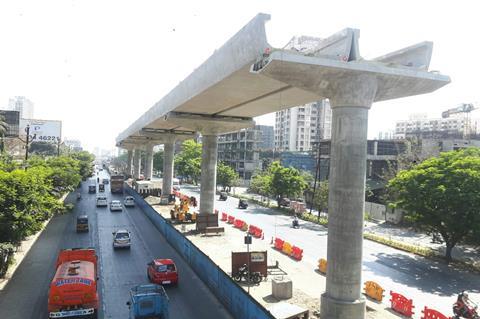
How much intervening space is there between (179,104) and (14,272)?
16.6 meters

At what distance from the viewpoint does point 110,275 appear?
24094mm

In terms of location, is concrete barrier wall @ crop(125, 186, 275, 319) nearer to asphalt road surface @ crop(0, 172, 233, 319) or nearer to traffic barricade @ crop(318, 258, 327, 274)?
asphalt road surface @ crop(0, 172, 233, 319)

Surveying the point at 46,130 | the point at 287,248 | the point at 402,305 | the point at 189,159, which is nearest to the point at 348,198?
the point at 402,305

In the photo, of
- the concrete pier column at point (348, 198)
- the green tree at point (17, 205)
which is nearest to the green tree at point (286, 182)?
the green tree at point (17, 205)

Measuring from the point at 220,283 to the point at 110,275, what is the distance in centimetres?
788

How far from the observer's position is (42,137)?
116688 millimetres

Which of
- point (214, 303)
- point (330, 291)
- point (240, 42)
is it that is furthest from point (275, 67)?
point (214, 303)

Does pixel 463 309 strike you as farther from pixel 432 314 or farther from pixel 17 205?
pixel 17 205

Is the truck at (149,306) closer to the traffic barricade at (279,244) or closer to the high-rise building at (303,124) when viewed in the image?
the traffic barricade at (279,244)

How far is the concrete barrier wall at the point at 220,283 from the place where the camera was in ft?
51.1

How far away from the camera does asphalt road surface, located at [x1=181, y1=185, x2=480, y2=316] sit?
23250mm

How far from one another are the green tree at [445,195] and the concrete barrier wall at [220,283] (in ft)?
56.4

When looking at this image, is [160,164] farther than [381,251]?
Yes

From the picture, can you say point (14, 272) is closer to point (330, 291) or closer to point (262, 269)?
point (262, 269)
